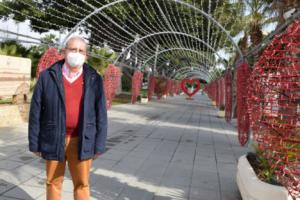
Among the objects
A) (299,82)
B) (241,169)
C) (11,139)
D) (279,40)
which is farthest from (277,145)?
(11,139)

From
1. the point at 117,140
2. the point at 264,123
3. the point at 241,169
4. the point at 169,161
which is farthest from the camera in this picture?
the point at 117,140

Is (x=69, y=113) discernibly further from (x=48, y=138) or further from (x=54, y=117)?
(x=48, y=138)

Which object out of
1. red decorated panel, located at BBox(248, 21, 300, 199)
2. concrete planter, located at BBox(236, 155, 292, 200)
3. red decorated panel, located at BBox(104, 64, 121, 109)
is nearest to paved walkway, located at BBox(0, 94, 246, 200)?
concrete planter, located at BBox(236, 155, 292, 200)

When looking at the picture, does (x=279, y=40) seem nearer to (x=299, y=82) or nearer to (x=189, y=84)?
(x=299, y=82)

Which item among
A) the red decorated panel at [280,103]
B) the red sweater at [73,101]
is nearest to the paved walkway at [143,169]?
the red sweater at [73,101]

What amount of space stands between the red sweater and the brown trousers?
0.15 m

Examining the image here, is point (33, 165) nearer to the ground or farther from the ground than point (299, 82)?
nearer to the ground

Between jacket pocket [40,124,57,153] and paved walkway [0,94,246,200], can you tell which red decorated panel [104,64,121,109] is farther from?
jacket pocket [40,124,57,153]

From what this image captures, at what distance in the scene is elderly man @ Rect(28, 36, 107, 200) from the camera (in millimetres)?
2848

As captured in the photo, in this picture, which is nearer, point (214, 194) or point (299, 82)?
point (299, 82)

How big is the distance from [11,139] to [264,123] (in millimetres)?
5339

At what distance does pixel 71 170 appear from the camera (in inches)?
121

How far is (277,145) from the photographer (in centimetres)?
230

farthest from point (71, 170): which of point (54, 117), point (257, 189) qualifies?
point (257, 189)
